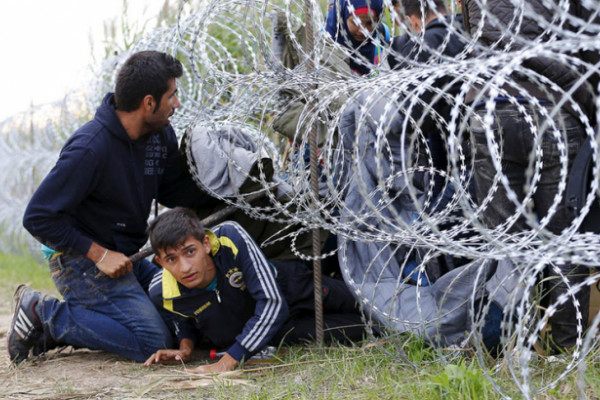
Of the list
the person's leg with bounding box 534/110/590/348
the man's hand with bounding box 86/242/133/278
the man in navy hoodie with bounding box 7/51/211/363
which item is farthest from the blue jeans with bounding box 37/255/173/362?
the person's leg with bounding box 534/110/590/348

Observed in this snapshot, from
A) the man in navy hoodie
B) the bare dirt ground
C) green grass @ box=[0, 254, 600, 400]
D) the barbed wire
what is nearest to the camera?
the barbed wire

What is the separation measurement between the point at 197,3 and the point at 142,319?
189 inches

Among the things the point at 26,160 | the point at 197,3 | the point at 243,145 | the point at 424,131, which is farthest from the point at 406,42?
the point at 26,160

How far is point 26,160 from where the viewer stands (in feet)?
29.0

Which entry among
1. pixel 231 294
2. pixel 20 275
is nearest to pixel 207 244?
pixel 231 294

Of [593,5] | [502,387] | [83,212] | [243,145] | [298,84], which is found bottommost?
[502,387]

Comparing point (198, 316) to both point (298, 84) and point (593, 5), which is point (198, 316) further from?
point (593, 5)

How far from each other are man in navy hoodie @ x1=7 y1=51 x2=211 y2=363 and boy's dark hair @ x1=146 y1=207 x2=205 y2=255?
44cm

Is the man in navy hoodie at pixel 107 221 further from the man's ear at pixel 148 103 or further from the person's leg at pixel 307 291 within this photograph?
the person's leg at pixel 307 291

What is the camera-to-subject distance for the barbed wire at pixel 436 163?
2.87m

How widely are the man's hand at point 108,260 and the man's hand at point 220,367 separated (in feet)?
2.40

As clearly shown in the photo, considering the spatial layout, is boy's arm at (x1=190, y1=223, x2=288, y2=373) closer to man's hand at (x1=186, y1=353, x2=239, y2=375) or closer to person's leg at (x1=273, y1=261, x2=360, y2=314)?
man's hand at (x1=186, y1=353, x2=239, y2=375)

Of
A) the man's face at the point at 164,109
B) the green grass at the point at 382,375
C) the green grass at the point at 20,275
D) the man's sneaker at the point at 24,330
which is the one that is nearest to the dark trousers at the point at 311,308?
the green grass at the point at 382,375

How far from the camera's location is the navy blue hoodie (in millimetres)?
4184
